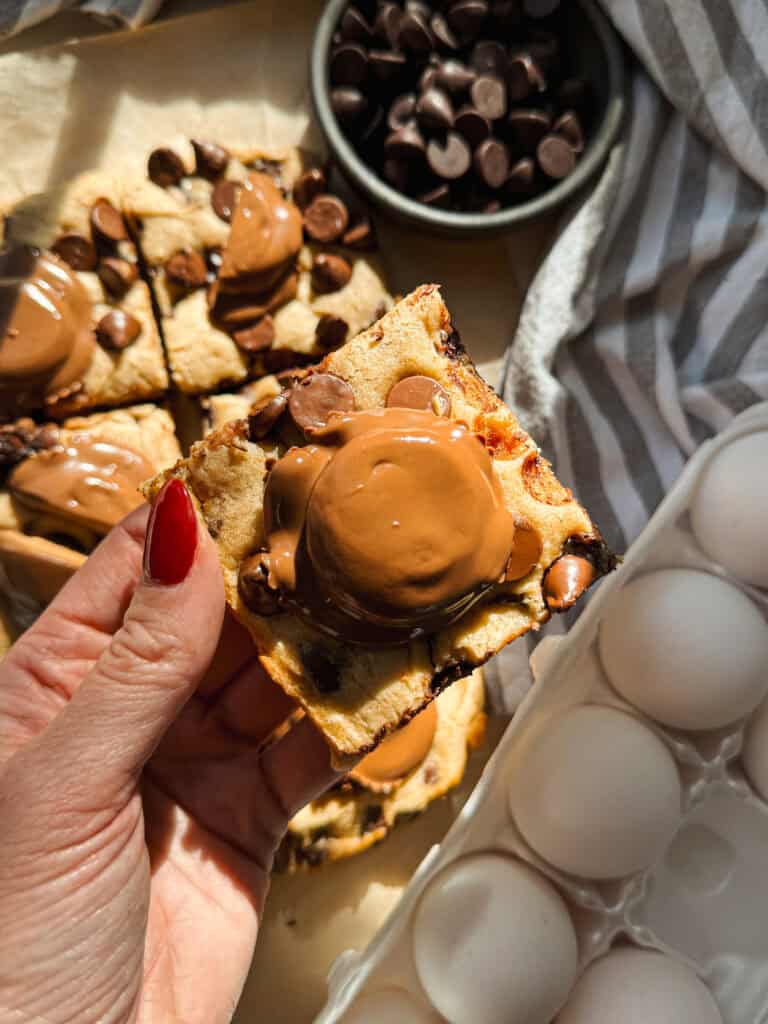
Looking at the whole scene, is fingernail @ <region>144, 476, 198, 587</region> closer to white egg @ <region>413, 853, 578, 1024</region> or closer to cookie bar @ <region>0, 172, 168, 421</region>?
white egg @ <region>413, 853, 578, 1024</region>

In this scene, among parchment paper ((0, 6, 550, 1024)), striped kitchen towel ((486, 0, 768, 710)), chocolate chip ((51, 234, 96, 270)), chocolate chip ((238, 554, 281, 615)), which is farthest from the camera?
parchment paper ((0, 6, 550, 1024))

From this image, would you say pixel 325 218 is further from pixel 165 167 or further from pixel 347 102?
pixel 165 167

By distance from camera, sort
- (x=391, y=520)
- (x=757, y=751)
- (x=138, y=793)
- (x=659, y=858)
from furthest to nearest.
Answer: (x=659, y=858), (x=757, y=751), (x=138, y=793), (x=391, y=520)

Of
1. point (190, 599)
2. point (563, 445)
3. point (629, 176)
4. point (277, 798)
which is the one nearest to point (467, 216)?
point (629, 176)

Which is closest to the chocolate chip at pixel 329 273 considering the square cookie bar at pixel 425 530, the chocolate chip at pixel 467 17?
the chocolate chip at pixel 467 17

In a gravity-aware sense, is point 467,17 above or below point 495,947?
above

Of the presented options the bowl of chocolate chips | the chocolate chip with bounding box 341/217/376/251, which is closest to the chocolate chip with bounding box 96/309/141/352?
the chocolate chip with bounding box 341/217/376/251

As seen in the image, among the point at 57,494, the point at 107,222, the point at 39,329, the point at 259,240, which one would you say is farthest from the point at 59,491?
the point at 259,240

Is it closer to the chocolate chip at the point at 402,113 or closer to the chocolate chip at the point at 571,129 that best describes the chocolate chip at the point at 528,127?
the chocolate chip at the point at 571,129
